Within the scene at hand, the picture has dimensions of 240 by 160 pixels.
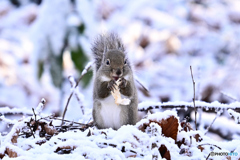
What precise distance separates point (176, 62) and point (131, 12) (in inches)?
30.1

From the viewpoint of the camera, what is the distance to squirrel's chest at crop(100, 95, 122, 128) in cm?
158

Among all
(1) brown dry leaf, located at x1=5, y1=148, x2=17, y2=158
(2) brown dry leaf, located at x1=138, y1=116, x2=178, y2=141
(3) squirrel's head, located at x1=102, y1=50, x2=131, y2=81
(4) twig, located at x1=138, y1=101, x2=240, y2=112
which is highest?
(3) squirrel's head, located at x1=102, y1=50, x2=131, y2=81

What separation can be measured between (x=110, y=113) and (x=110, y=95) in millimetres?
72

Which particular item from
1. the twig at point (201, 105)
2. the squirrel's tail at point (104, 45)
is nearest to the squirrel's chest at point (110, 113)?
the twig at point (201, 105)

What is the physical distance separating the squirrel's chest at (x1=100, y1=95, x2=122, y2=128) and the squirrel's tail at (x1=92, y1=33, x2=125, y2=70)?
0.26 meters

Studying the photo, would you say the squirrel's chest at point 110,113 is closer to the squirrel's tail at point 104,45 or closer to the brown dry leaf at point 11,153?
the squirrel's tail at point 104,45

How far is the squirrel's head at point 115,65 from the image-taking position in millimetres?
1595

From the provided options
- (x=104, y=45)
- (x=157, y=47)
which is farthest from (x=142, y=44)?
(x=104, y=45)

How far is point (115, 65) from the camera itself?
1.61 metres

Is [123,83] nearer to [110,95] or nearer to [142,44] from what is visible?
[110,95]

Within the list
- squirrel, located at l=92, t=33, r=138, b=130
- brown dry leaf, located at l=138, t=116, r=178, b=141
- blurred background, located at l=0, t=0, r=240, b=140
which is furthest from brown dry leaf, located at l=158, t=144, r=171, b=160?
blurred background, located at l=0, t=0, r=240, b=140

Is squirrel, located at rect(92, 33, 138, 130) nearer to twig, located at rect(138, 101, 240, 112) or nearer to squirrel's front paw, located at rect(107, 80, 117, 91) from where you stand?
squirrel's front paw, located at rect(107, 80, 117, 91)

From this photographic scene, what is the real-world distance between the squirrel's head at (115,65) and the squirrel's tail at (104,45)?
12 centimetres

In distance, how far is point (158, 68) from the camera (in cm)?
439
